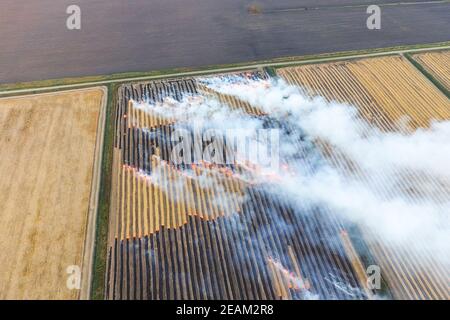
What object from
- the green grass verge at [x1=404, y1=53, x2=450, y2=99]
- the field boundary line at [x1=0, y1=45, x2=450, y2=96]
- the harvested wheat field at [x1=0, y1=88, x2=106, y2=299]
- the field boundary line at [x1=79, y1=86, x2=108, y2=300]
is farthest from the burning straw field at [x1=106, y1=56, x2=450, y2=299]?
the harvested wheat field at [x1=0, y1=88, x2=106, y2=299]

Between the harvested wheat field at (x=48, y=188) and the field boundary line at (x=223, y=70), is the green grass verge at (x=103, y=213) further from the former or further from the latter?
the field boundary line at (x=223, y=70)

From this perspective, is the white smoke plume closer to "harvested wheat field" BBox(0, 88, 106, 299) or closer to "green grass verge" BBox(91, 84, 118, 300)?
"green grass verge" BBox(91, 84, 118, 300)

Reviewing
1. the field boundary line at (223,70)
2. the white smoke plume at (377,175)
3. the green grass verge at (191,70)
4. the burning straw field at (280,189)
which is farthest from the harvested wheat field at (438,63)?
the white smoke plume at (377,175)
